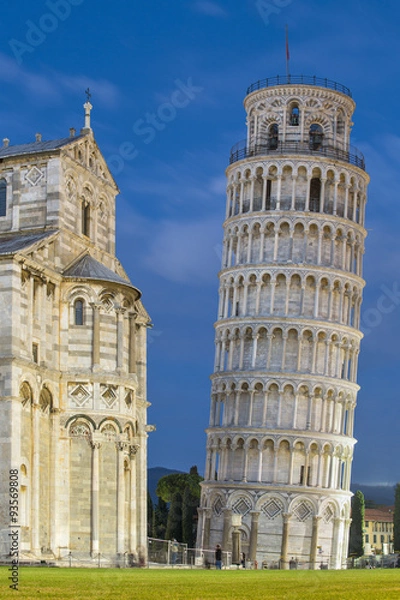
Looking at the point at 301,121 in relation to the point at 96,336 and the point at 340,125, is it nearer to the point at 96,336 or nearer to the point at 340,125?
the point at 340,125

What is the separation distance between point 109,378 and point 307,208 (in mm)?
42819

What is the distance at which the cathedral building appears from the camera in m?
47.7

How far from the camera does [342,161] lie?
305ft

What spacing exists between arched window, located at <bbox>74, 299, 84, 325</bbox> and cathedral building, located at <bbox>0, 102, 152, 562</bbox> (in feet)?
0.15

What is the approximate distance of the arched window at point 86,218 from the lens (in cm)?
A: 5697

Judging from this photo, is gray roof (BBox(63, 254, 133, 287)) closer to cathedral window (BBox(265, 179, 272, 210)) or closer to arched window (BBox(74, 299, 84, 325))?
arched window (BBox(74, 299, 84, 325))

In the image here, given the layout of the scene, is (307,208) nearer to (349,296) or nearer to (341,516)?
(349,296)

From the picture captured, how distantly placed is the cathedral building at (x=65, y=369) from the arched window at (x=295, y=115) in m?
40.3

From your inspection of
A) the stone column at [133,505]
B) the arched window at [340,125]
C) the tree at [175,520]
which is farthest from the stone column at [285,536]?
the stone column at [133,505]

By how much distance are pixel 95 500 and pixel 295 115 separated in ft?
175

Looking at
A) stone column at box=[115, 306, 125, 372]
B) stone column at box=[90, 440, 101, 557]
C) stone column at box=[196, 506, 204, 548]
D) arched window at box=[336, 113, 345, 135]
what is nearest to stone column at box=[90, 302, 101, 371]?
stone column at box=[115, 306, 125, 372]

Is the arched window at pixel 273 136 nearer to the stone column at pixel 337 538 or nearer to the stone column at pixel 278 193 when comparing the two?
the stone column at pixel 278 193

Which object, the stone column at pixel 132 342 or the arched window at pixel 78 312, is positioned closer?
the arched window at pixel 78 312

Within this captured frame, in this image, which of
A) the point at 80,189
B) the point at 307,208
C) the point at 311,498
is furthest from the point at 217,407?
the point at 80,189
